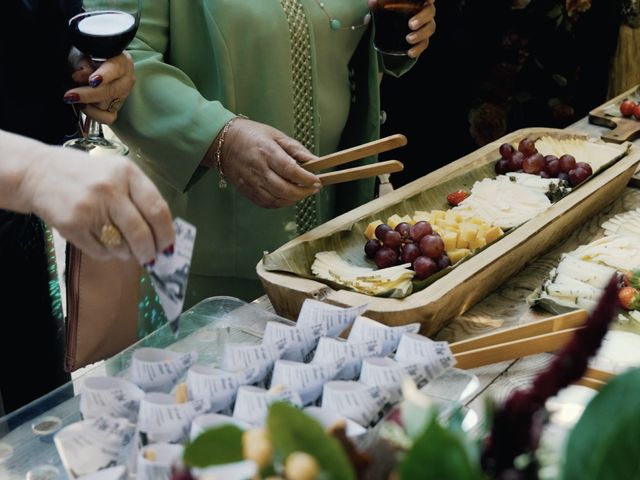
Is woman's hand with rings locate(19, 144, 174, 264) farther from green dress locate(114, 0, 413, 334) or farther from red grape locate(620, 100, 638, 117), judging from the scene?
red grape locate(620, 100, 638, 117)

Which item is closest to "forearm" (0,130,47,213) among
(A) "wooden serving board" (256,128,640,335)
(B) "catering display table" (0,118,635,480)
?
(B) "catering display table" (0,118,635,480)

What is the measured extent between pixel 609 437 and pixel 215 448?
0.37 metres

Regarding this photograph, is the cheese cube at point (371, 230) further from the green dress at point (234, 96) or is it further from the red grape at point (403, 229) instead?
the green dress at point (234, 96)

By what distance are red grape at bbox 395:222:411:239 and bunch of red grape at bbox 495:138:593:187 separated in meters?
0.67

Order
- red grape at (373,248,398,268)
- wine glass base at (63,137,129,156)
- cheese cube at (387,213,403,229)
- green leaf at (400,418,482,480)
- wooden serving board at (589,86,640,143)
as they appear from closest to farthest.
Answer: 1. green leaf at (400,418,482,480)
2. wine glass base at (63,137,129,156)
3. red grape at (373,248,398,268)
4. cheese cube at (387,213,403,229)
5. wooden serving board at (589,86,640,143)

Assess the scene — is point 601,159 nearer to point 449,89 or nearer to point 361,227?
point 361,227

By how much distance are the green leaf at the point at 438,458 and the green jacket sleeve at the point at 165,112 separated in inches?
57.5

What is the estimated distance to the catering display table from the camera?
4.27 ft

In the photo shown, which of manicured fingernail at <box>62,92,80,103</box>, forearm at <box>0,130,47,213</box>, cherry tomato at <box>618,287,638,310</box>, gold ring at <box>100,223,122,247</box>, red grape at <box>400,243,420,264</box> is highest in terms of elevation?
forearm at <box>0,130,47,213</box>

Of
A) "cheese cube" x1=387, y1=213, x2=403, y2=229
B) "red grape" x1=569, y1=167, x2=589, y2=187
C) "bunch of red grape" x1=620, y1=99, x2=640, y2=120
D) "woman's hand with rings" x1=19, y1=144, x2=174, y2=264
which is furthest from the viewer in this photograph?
"bunch of red grape" x1=620, y1=99, x2=640, y2=120

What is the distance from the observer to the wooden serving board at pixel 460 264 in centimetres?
175

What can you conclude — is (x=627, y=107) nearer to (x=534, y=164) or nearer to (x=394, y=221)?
(x=534, y=164)

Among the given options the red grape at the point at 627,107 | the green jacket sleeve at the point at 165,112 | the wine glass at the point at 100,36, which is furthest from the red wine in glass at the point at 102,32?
the red grape at the point at 627,107

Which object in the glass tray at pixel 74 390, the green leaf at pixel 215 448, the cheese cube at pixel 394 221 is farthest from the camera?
the cheese cube at pixel 394 221
